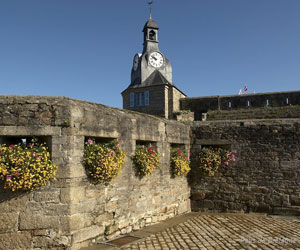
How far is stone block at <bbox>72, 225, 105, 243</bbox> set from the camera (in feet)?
15.3

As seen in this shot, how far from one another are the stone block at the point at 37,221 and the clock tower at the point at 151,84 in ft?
64.2

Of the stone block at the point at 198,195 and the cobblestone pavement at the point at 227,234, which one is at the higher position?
the stone block at the point at 198,195

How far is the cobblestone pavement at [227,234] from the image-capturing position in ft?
16.6

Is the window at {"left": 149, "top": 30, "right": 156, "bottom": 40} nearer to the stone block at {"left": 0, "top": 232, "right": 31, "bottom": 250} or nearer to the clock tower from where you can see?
the clock tower

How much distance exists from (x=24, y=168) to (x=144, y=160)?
253cm

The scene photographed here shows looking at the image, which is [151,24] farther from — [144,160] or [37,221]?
[37,221]

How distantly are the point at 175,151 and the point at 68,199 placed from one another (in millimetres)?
3597

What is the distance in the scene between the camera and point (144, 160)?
611cm

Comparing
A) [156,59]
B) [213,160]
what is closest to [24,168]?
[213,160]

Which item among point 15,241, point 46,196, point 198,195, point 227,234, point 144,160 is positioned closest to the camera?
point 15,241

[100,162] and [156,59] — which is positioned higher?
[156,59]

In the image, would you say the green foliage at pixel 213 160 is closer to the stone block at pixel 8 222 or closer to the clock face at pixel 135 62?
the stone block at pixel 8 222

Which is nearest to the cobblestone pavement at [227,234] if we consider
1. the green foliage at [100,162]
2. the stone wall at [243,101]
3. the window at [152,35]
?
the green foliage at [100,162]

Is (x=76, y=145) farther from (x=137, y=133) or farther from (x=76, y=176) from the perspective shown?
(x=137, y=133)
